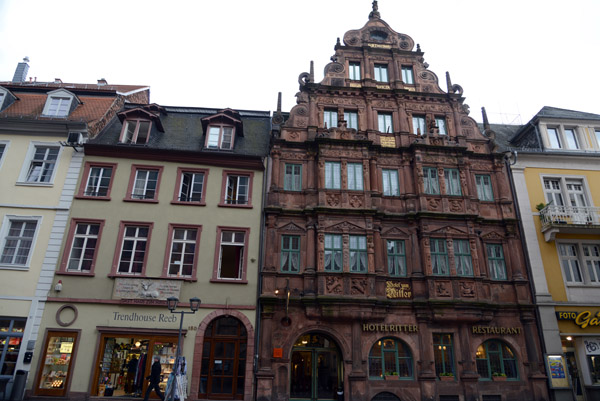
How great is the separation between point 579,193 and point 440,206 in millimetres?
8321

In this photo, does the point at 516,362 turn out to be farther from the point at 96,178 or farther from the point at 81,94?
the point at 81,94

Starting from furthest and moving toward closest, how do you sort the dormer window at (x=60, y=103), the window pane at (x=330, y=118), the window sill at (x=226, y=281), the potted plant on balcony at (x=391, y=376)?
the window pane at (x=330, y=118)
the dormer window at (x=60, y=103)
the window sill at (x=226, y=281)
the potted plant on balcony at (x=391, y=376)

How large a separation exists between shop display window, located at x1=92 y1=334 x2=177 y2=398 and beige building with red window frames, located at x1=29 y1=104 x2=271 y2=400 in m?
0.04

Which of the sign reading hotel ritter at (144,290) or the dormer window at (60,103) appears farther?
the dormer window at (60,103)

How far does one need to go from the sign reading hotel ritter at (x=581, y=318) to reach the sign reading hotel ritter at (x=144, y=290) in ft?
59.2

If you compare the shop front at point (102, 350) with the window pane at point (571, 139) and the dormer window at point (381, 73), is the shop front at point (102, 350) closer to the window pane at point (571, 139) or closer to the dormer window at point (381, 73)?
the dormer window at point (381, 73)

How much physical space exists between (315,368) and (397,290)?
5.22 meters

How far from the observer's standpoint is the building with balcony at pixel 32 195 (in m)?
16.9

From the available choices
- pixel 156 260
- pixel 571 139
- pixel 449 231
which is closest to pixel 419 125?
pixel 449 231

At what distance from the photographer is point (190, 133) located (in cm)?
2233

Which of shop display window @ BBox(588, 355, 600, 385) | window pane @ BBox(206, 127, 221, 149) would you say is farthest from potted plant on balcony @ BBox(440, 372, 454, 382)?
window pane @ BBox(206, 127, 221, 149)

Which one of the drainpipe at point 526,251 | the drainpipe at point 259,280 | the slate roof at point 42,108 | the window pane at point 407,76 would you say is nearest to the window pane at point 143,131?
the slate roof at point 42,108

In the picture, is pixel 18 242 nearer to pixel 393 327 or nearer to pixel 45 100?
pixel 45 100

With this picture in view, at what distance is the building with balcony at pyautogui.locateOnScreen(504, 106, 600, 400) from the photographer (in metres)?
18.5
